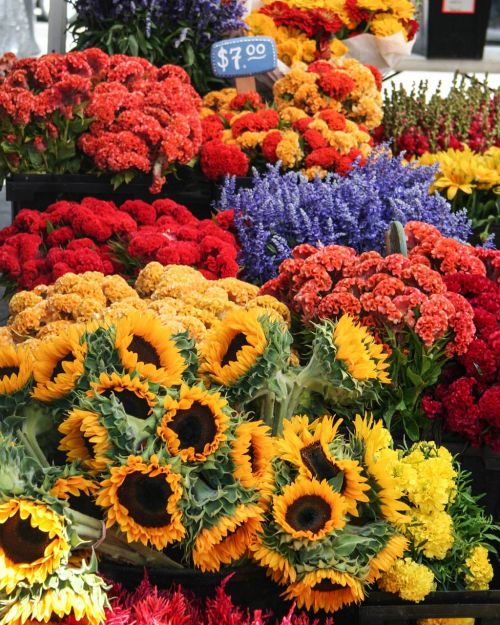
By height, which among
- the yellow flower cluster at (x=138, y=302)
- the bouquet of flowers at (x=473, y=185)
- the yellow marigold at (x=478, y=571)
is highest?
the yellow flower cluster at (x=138, y=302)

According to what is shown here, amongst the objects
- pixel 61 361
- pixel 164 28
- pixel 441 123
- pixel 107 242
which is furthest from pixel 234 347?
pixel 164 28

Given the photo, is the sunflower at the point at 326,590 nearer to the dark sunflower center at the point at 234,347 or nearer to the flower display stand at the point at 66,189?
the dark sunflower center at the point at 234,347

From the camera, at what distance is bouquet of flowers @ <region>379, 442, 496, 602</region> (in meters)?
1.57

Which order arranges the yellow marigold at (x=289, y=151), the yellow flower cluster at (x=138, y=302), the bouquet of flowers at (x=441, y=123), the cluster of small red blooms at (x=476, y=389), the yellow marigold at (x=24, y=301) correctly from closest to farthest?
the cluster of small red blooms at (x=476, y=389) → the yellow flower cluster at (x=138, y=302) → the yellow marigold at (x=24, y=301) → the yellow marigold at (x=289, y=151) → the bouquet of flowers at (x=441, y=123)

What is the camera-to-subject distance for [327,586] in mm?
1445

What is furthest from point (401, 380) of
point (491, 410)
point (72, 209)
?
point (72, 209)

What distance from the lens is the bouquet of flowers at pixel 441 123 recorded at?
420 cm

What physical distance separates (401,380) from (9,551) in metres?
0.96

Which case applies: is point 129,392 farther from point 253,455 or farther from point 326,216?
point 326,216

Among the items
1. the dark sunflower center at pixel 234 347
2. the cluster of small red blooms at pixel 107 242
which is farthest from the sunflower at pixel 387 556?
the cluster of small red blooms at pixel 107 242

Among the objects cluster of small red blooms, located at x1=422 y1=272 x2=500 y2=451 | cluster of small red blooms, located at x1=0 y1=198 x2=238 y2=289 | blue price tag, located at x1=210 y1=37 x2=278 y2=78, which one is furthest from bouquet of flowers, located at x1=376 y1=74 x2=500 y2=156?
cluster of small red blooms, located at x1=422 y1=272 x2=500 y2=451

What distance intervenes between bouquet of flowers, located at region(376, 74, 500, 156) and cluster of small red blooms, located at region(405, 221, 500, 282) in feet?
6.64

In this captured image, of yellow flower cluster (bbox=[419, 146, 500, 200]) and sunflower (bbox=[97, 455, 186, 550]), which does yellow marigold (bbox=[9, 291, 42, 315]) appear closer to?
sunflower (bbox=[97, 455, 186, 550])

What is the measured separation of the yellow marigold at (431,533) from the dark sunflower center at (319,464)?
23 cm
